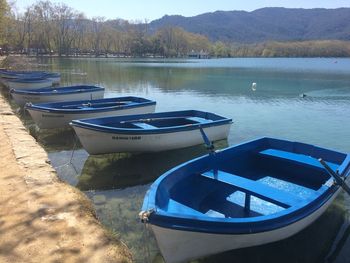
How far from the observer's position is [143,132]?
1091cm

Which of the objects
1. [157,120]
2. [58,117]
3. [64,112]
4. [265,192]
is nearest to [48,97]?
[58,117]

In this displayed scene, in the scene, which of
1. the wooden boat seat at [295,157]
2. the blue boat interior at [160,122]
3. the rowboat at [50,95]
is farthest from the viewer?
the rowboat at [50,95]

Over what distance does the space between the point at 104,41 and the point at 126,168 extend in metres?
130

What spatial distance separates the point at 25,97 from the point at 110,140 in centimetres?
1047

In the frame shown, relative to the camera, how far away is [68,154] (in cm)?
1273

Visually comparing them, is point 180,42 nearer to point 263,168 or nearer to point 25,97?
point 25,97

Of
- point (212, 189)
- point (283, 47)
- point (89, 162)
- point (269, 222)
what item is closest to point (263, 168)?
point (212, 189)

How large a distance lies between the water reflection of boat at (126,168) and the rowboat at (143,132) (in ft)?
1.59

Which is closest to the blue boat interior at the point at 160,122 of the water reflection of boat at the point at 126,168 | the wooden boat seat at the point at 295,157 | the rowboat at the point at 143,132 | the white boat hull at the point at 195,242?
the rowboat at the point at 143,132

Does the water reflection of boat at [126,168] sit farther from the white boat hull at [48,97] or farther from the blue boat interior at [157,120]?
the white boat hull at [48,97]

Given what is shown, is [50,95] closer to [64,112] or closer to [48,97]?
[48,97]

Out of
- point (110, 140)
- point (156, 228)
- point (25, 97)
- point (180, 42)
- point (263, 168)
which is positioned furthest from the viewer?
point (180, 42)

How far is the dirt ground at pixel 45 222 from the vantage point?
503cm

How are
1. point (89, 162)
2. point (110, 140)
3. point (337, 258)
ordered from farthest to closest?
point (89, 162) < point (110, 140) < point (337, 258)
